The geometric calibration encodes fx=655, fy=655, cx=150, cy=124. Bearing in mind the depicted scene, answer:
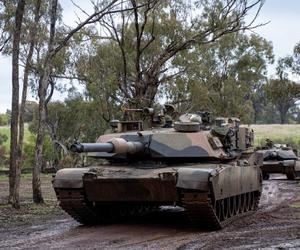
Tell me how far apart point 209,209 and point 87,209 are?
2.60m

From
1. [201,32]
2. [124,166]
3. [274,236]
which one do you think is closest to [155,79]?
[201,32]

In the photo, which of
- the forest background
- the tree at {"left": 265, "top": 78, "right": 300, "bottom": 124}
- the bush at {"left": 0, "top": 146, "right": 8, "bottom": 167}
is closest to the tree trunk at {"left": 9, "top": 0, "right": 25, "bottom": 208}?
the forest background

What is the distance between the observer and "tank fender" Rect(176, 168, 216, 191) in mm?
10906

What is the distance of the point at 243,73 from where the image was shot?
4084cm

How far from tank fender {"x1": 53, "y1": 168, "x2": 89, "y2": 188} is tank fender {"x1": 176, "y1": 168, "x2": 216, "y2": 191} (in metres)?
1.99

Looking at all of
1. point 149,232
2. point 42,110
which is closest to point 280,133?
point 42,110

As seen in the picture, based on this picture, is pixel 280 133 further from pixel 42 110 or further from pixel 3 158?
pixel 42 110

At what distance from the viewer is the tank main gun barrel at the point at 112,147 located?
1103 cm

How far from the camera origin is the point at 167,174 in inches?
445

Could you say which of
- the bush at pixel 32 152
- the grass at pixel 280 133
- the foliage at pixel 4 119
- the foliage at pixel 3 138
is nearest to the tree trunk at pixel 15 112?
the bush at pixel 32 152

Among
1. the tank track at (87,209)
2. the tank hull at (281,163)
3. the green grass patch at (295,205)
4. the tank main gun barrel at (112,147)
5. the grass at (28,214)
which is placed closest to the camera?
the tank main gun barrel at (112,147)

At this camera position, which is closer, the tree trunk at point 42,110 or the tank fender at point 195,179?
the tank fender at point 195,179

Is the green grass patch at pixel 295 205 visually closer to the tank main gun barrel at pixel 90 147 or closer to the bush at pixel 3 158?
the tank main gun barrel at pixel 90 147

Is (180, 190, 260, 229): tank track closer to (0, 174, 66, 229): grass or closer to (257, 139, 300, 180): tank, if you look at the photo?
(0, 174, 66, 229): grass
